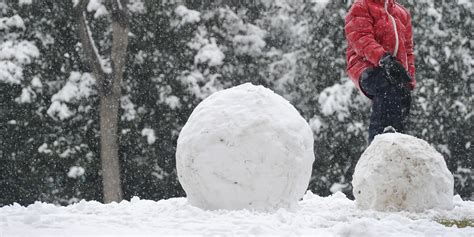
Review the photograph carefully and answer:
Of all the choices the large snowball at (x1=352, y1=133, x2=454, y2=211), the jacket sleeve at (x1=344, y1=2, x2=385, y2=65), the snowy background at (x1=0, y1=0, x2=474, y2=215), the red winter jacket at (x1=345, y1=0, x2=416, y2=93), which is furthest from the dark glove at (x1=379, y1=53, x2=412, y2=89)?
the snowy background at (x1=0, y1=0, x2=474, y2=215)

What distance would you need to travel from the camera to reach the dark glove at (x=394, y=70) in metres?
6.07

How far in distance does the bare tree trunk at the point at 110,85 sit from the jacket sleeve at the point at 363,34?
780cm

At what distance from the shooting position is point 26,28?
1405 centimetres

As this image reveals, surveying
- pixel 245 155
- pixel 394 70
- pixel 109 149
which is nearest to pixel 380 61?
pixel 394 70

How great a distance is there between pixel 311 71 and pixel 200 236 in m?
9.95

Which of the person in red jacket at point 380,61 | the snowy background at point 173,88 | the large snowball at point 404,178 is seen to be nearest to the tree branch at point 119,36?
the snowy background at point 173,88

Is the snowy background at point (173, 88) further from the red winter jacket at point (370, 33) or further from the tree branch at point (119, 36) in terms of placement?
the red winter jacket at point (370, 33)

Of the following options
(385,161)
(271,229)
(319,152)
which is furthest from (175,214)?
(319,152)

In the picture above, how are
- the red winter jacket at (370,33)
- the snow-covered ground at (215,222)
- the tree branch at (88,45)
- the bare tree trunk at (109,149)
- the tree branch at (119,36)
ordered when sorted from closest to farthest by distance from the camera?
1. the snow-covered ground at (215,222)
2. the red winter jacket at (370,33)
3. the bare tree trunk at (109,149)
4. the tree branch at (88,45)
5. the tree branch at (119,36)

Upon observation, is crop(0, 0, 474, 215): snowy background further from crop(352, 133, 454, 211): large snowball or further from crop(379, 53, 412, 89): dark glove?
crop(352, 133, 454, 211): large snowball

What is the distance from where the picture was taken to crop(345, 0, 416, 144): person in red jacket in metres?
6.21

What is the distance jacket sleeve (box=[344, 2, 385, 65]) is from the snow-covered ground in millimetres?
1361

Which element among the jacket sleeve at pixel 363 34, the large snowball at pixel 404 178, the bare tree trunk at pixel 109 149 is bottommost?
the large snowball at pixel 404 178

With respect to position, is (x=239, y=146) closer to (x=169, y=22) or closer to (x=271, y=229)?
(x=271, y=229)
